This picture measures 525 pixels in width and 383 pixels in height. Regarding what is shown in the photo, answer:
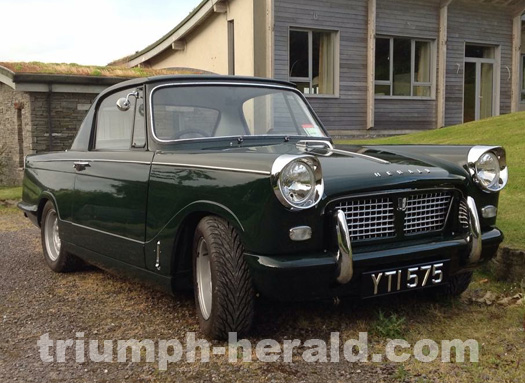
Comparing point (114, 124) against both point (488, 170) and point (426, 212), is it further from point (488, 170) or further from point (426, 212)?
point (488, 170)

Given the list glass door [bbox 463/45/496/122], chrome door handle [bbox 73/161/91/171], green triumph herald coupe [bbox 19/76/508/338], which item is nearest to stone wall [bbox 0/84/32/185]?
chrome door handle [bbox 73/161/91/171]

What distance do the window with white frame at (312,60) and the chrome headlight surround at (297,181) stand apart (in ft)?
38.0

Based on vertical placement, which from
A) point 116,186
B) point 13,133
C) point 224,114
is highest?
point 224,114

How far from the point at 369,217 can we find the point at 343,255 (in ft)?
1.13

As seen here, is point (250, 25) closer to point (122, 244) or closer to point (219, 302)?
point (122, 244)

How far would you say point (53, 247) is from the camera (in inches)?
212

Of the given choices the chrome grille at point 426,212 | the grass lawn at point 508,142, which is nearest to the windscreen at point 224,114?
the chrome grille at point 426,212

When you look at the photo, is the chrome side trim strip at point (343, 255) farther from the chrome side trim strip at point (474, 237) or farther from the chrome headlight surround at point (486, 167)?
the chrome headlight surround at point (486, 167)

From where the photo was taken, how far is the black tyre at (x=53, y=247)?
509 cm

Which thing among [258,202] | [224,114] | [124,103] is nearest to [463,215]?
[258,202]

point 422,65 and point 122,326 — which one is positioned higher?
point 422,65

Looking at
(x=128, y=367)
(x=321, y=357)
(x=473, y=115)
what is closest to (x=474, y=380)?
(x=321, y=357)

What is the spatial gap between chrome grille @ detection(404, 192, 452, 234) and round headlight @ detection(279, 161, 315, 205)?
68cm

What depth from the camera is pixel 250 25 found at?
541 inches
